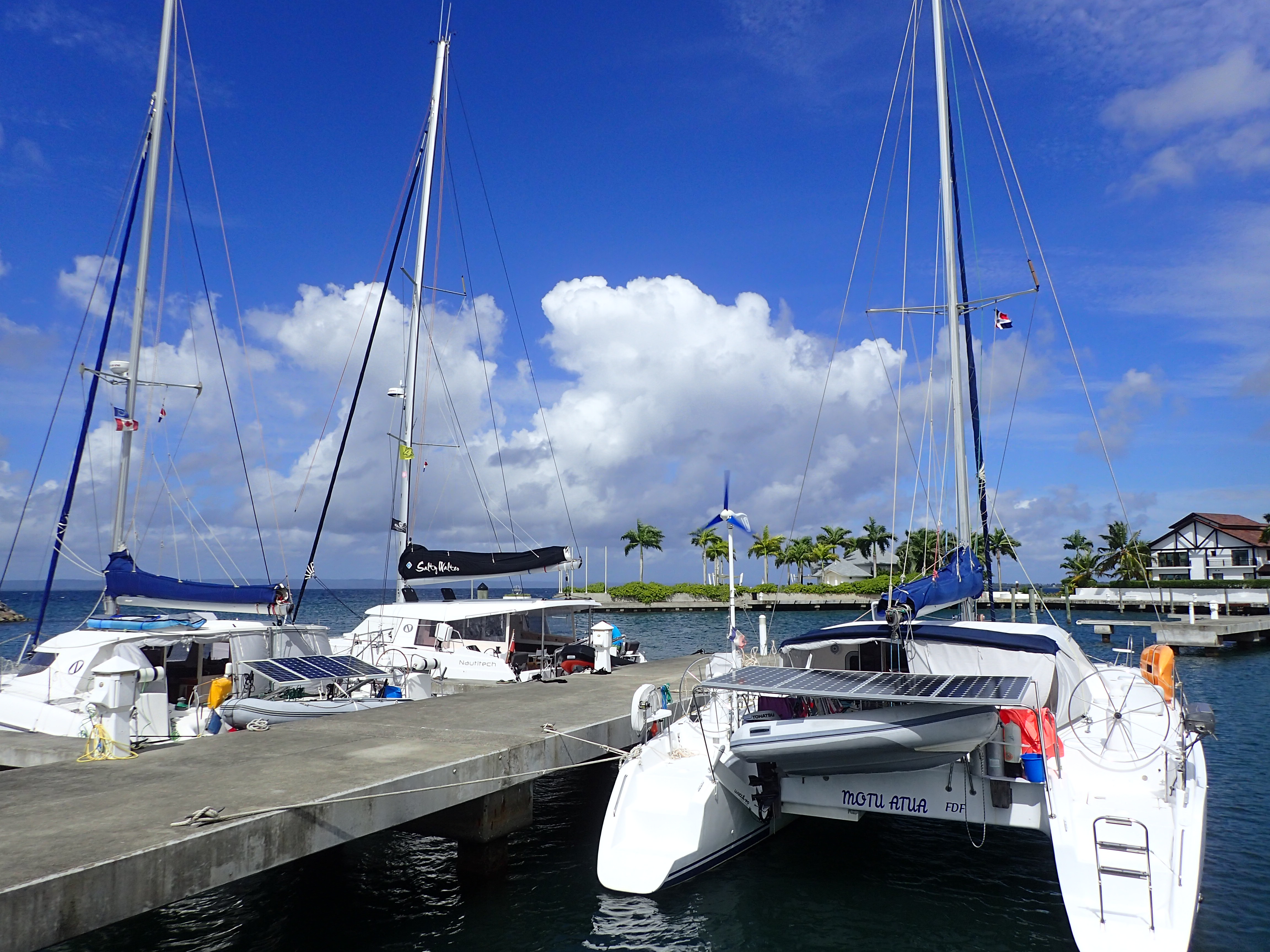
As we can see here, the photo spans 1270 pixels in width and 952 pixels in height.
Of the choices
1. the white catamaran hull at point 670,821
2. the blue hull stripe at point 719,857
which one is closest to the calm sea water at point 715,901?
the blue hull stripe at point 719,857

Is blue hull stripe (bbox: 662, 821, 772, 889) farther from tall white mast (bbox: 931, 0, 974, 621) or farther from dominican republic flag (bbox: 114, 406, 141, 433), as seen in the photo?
dominican republic flag (bbox: 114, 406, 141, 433)

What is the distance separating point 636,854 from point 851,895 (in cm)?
265

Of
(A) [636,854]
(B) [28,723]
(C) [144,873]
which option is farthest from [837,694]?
(B) [28,723]

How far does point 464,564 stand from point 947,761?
13998mm

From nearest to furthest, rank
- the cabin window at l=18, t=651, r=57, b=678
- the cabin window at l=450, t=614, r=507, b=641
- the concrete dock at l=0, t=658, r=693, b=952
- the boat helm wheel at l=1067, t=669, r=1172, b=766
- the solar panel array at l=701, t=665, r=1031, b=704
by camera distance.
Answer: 1. the concrete dock at l=0, t=658, r=693, b=952
2. the solar panel array at l=701, t=665, r=1031, b=704
3. the boat helm wheel at l=1067, t=669, r=1172, b=766
4. the cabin window at l=18, t=651, r=57, b=678
5. the cabin window at l=450, t=614, r=507, b=641

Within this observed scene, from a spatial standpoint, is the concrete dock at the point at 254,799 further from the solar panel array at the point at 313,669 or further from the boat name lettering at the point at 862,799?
the boat name lettering at the point at 862,799

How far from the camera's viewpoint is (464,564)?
20.7 metres

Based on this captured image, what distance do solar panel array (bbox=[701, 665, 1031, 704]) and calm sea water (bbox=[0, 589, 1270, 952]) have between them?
2490 millimetres

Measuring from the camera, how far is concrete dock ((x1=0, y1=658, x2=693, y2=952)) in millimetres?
6023

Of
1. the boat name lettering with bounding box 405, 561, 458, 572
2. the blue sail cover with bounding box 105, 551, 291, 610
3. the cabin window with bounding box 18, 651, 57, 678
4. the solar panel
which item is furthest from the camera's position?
the boat name lettering with bounding box 405, 561, 458, 572

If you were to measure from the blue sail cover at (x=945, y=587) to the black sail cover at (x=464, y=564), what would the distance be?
8.94 metres

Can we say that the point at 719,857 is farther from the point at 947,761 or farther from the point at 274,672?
the point at 274,672

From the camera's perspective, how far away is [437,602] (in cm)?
2075

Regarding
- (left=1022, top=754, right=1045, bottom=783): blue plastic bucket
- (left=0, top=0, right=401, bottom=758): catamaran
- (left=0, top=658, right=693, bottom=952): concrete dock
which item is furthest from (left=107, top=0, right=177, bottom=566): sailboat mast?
(left=1022, top=754, right=1045, bottom=783): blue plastic bucket
